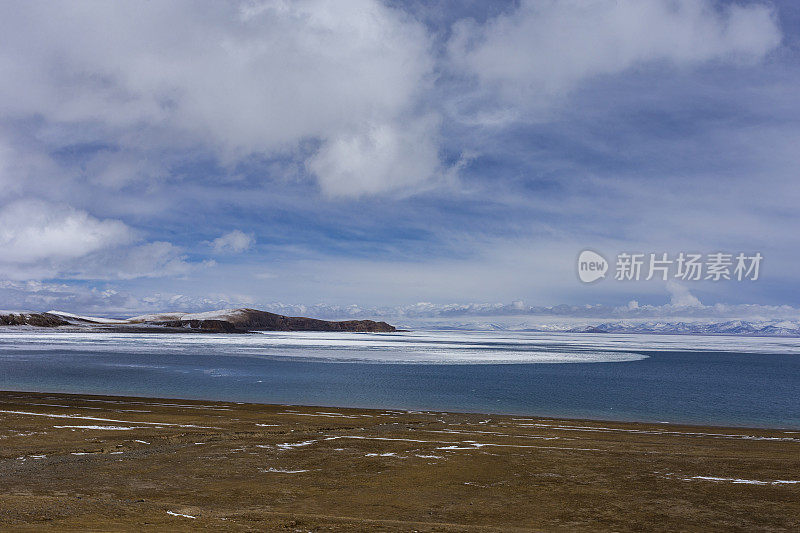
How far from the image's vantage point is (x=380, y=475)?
41.6 ft

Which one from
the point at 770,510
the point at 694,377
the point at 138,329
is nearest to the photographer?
the point at 770,510

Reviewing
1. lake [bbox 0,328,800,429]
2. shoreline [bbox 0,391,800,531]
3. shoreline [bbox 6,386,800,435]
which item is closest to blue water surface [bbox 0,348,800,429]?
lake [bbox 0,328,800,429]

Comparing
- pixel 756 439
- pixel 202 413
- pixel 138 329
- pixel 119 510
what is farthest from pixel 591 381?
pixel 138 329

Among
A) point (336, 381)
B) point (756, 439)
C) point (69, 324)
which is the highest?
point (756, 439)

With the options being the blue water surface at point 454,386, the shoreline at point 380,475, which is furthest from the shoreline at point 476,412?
the shoreline at point 380,475

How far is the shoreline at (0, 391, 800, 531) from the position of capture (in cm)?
941

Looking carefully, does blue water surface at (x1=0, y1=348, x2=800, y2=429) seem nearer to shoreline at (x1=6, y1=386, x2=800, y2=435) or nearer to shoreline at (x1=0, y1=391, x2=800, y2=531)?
shoreline at (x1=6, y1=386, x2=800, y2=435)

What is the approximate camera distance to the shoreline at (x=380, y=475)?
941 centimetres

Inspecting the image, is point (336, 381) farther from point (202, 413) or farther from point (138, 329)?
point (138, 329)

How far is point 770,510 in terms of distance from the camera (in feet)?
33.5

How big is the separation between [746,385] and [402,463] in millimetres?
43268

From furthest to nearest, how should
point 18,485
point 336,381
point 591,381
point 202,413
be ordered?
point 591,381, point 336,381, point 202,413, point 18,485

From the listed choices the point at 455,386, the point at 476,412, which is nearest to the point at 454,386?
the point at 455,386

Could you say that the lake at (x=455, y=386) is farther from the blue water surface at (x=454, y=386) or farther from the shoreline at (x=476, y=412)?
the shoreline at (x=476, y=412)
